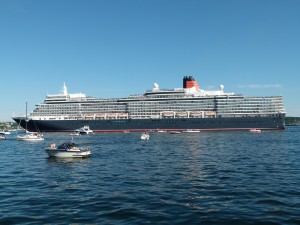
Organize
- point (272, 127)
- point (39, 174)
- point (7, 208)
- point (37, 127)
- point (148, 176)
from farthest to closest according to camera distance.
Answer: point (37, 127) < point (272, 127) < point (39, 174) < point (148, 176) < point (7, 208)

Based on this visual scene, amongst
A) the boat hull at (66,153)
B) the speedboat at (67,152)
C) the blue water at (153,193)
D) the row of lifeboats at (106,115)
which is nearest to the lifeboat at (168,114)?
the row of lifeboats at (106,115)

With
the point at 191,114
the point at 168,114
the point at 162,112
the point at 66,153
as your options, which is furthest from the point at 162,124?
the point at 66,153

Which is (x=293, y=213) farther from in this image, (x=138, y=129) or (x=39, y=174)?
(x=138, y=129)

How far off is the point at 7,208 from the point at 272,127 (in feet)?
362

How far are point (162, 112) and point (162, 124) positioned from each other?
699 centimetres

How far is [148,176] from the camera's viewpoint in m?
27.3

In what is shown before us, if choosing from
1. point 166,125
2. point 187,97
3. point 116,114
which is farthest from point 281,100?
point 116,114

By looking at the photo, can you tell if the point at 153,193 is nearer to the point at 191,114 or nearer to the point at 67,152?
the point at 67,152

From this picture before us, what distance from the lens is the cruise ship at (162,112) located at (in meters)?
117

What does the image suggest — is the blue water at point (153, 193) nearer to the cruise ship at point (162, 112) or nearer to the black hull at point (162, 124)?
the black hull at point (162, 124)

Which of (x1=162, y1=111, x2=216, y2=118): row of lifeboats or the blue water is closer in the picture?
the blue water

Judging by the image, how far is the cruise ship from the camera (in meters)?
117

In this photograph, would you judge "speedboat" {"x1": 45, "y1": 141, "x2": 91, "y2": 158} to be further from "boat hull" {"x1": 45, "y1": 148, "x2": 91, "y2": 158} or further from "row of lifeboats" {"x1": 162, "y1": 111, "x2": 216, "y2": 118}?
"row of lifeboats" {"x1": 162, "y1": 111, "x2": 216, "y2": 118}

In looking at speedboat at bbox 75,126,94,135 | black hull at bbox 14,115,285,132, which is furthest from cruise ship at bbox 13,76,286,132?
speedboat at bbox 75,126,94,135
